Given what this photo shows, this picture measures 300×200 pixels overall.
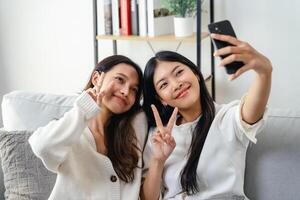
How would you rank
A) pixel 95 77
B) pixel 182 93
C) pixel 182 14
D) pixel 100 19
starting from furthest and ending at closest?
pixel 100 19 → pixel 182 14 → pixel 95 77 → pixel 182 93

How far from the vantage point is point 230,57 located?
1.16 metres

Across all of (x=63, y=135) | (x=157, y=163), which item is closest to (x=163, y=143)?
(x=157, y=163)

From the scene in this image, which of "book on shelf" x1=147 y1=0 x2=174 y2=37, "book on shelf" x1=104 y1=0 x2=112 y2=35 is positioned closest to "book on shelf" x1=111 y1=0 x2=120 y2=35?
"book on shelf" x1=104 y1=0 x2=112 y2=35

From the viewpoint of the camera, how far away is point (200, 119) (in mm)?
1481

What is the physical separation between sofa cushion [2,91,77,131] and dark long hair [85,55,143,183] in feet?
0.65

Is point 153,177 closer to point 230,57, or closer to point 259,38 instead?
point 230,57

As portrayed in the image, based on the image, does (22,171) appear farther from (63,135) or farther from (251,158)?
(251,158)

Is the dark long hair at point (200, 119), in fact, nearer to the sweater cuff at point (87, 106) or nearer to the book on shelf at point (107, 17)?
the sweater cuff at point (87, 106)

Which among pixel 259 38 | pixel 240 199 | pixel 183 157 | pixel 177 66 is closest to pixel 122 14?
pixel 259 38

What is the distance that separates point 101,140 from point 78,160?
110 mm

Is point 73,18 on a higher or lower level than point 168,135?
higher

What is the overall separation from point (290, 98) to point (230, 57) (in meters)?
1.16

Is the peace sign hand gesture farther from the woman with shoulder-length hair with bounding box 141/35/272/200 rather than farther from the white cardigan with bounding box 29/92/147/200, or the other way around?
the white cardigan with bounding box 29/92/147/200

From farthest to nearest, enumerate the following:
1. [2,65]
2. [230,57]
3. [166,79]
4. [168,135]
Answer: [2,65]
[166,79]
[168,135]
[230,57]
